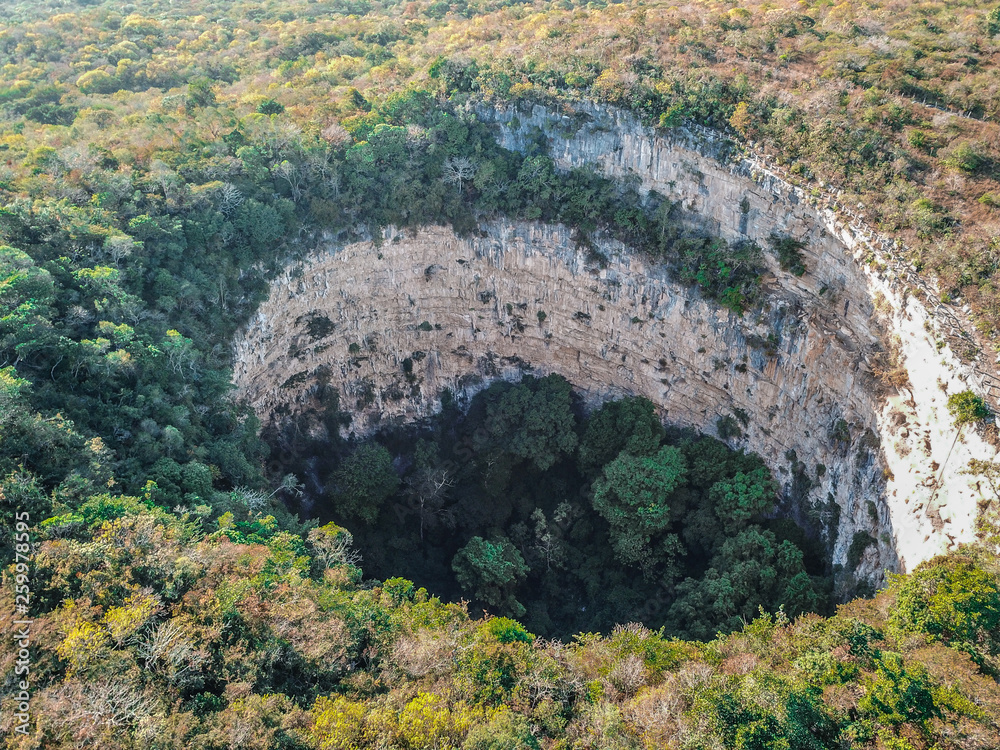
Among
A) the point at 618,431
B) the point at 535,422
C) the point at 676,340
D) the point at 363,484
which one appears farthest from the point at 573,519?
the point at 363,484

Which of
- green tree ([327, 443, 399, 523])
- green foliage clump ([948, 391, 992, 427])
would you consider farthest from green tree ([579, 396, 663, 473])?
green foliage clump ([948, 391, 992, 427])

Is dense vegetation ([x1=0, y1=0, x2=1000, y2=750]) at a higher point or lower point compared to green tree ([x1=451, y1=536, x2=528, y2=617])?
higher

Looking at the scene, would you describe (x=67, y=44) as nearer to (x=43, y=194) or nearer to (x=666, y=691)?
(x=43, y=194)

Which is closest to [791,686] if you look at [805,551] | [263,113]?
[805,551]

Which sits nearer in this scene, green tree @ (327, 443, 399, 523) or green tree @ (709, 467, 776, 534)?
green tree @ (709, 467, 776, 534)

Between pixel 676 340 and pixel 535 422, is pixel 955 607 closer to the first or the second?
pixel 676 340

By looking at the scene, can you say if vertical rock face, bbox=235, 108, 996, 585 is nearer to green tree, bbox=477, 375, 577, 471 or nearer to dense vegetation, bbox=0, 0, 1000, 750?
dense vegetation, bbox=0, 0, 1000, 750
